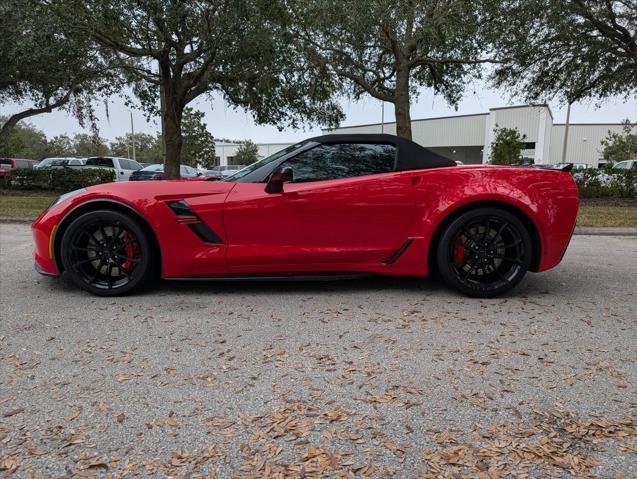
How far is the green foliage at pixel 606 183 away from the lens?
14.7 metres

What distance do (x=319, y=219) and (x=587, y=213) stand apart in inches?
385

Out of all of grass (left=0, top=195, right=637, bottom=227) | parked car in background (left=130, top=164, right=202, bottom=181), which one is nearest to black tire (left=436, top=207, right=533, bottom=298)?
grass (left=0, top=195, right=637, bottom=227)

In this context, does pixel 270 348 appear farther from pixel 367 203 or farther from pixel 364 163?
pixel 364 163

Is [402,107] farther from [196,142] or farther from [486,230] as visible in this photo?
[196,142]

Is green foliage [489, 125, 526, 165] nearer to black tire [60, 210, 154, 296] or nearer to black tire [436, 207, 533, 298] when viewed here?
black tire [436, 207, 533, 298]

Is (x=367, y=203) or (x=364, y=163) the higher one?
(x=364, y=163)

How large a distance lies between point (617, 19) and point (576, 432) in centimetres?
1438

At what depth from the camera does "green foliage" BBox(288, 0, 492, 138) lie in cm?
1105

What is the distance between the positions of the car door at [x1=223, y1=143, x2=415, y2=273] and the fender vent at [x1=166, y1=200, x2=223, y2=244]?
0.47 ft

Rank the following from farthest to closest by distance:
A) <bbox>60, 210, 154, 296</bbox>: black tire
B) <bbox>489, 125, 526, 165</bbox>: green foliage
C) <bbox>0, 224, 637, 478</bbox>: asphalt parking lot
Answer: <bbox>489, 125, 526, 165</bbox>: green foliage
<bbox>60, 210, 154, 296</bbox>: black tire
<bbox>0, 224, 637, 478</bbox>: asphalt parking lot

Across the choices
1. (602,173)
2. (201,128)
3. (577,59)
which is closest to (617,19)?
(577,59)

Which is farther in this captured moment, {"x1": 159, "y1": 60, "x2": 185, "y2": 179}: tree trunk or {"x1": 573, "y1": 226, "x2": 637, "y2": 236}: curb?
{"x1": 159, "y1": 60, "x2": 185, "y2": 179}: tree trunk

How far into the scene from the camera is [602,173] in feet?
49.7

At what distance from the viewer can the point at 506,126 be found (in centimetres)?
4544
